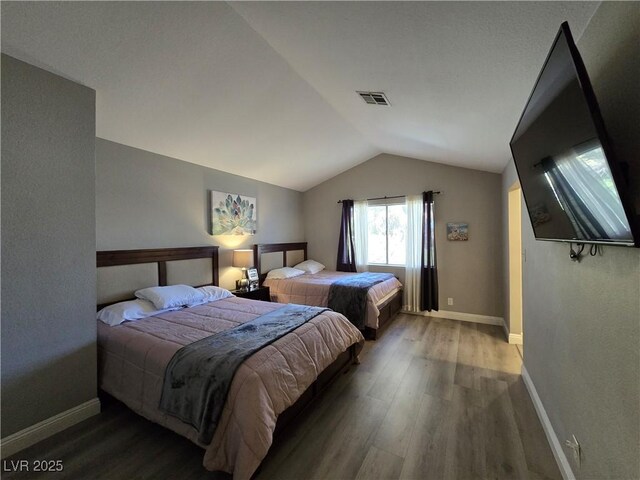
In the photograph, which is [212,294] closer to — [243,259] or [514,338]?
[243,259]

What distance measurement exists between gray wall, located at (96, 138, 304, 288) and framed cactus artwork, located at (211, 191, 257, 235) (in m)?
0.08

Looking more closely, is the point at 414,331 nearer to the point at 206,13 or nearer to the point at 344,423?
the point at 344,423

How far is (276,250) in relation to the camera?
4.81 m

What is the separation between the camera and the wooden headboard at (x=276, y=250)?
4.40 meters

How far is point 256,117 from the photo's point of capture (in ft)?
9.54

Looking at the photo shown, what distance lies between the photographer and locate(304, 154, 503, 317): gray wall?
3992 millimetres

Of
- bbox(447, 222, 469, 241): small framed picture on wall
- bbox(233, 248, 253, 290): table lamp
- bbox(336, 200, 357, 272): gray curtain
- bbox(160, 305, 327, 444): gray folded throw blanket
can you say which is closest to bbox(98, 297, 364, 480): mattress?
bbox(160, 305, 327, 444): gray folded throw blanket

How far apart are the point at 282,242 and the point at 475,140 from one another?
3.48 metres

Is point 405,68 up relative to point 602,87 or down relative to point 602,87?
up

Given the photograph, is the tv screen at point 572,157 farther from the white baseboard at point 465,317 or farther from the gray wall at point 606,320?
the white baseboard at point 465,317

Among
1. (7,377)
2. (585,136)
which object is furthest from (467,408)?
(7,377)

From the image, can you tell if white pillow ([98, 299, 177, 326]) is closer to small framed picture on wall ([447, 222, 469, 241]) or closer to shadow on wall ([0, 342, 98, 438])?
shadow on wall ([0, 342, 98, 438])

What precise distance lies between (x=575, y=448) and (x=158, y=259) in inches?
145

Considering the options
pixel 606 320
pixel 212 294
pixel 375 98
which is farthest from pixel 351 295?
pixel 606 320
